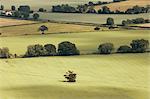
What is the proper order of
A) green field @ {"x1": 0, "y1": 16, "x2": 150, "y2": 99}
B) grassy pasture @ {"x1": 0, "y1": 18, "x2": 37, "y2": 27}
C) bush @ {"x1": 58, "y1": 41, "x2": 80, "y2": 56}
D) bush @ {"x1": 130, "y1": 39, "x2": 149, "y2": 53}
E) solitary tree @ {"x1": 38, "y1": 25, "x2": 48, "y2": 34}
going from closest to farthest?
green field @ {"x1": 0, "y1": 16, "x2": 150, "y2": 99}
bush @ {"x1": 58, "y1": 41, "x2": 80, "y2": 56}
bush @ {"x1": 130, "y1": 39, "x2": 149, "y2": 53}
solitary tree @ {"x1": 38, "y1": 25, "x2": 48, "y2": 34}
grassy pasture @ {"x1": 0, "y1": 18, "x2": 37, "y2": 27}

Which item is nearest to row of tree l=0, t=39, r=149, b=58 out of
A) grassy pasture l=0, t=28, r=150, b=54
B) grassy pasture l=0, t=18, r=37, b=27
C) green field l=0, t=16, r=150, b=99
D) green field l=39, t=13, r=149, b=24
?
green field l=0, t=16, r=150, b=99

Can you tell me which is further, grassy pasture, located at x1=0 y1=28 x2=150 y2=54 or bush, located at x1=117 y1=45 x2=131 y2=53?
grassy pasture, located at x1=0 y1=28 x2=150 y2=54

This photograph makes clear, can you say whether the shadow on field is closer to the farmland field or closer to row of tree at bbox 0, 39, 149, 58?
row of tree at bbox 0, 39, 149, 58

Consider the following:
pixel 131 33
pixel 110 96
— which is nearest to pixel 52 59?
pixel 110 96

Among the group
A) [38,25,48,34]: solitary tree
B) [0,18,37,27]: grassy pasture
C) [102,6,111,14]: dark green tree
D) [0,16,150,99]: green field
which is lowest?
[0,16,150,99]: green field

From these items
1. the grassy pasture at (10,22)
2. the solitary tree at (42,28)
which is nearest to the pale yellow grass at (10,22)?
the grassy pasture at (10,22)

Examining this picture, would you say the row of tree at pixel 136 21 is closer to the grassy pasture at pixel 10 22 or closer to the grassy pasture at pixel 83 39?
the grassy pasture at pixel 83 39

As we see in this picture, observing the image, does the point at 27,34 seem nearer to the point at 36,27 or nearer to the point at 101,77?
the point at 36,27
